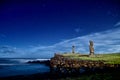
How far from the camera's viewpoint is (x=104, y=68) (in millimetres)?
18906

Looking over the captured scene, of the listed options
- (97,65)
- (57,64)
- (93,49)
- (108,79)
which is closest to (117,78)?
(108,79)

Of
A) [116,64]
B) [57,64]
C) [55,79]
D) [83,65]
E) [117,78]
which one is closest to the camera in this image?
[117,78]

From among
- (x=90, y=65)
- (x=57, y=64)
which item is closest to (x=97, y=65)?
(x=90, y=65)

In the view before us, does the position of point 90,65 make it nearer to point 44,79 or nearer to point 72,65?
point 72,65

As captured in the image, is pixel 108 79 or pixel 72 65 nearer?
pixel 108 79

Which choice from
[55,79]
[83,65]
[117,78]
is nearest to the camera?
[117,78]

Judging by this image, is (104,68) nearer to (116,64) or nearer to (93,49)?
(116,64)

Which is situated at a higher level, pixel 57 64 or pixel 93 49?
pixel 93 49

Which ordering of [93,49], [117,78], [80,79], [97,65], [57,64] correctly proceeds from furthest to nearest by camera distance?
[57,64]
[93,49]
[97,65]
[80,79]
[117,78]

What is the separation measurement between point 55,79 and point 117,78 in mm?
4518

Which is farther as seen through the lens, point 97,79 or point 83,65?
point 83,65

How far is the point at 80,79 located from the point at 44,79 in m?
2.84

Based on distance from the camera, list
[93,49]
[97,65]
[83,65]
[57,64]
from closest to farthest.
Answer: [97,65] → [83,65] → [93,49] → [57,64]

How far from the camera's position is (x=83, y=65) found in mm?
21734
